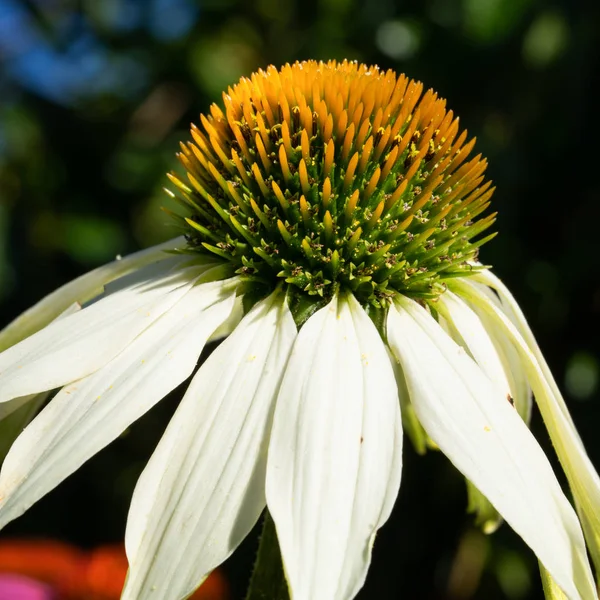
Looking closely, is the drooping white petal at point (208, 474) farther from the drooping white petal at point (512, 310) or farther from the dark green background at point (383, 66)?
the dark green background at point (383, 66)

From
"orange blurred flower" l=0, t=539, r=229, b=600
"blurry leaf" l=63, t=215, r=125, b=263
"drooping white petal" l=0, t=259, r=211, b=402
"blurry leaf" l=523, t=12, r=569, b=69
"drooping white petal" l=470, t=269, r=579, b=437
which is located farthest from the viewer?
"blurry leaf" l=63, t=215, r=125, b=263

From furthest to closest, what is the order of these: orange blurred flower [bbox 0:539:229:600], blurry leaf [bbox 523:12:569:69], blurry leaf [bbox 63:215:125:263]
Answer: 1. blurry leaf [bbox 63:215:125:263]
2. blurry leaf [bbox 523:12:569:69]
3. orange blurred flower [bbox 0:539:229:600]

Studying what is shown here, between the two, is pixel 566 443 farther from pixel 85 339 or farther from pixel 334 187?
pixel 85 339

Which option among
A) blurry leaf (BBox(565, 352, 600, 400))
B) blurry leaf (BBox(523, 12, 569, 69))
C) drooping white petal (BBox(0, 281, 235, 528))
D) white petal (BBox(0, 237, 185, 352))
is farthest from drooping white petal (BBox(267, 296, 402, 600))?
blurry leaf (BBox(523, 12, 569, 69))

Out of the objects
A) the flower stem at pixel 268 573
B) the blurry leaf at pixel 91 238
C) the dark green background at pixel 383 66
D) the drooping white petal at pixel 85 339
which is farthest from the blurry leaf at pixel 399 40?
the flower stem at pixel 268 573

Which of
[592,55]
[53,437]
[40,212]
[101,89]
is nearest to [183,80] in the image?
[101,89]

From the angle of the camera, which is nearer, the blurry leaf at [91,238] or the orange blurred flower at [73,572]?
the orange blurred flower at [73,572]

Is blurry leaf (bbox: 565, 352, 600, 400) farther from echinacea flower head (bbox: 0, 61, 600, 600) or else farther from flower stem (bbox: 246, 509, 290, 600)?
flower stem (bbox: 246, 509, 290, 600)
